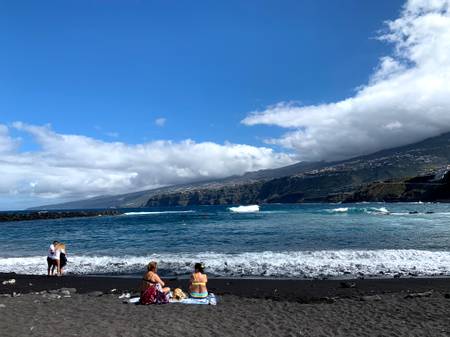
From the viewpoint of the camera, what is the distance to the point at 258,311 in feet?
41.5

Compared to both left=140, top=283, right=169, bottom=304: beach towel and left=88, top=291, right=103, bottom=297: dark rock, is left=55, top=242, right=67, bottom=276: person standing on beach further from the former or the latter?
left=140, top=283, right=169, bottom=304: beach towel

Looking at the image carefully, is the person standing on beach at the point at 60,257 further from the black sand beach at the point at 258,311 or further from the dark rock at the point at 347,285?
the dark rock at the point at 347,285

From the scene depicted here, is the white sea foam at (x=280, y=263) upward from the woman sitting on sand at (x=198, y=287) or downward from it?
downward

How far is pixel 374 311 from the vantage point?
12.3m

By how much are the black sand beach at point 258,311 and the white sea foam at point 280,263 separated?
2.86 metres

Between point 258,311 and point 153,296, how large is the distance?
3.62 meters

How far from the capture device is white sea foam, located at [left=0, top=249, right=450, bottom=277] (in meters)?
20.6

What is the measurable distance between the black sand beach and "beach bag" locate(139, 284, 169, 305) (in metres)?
0.48

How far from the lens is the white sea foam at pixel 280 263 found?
20562mm

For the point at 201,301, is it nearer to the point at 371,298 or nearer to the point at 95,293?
the point at 95,293

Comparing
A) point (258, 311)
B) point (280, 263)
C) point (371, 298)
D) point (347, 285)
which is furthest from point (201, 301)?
point (280, 263)

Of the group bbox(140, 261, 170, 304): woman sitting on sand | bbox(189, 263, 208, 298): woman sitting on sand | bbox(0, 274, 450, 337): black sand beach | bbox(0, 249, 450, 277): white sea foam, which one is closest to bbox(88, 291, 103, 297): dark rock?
bbox(0, 274, 450, 337): black sand beach

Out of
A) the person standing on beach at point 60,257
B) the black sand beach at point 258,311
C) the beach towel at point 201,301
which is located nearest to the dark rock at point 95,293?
the black sand beach at point 258,311

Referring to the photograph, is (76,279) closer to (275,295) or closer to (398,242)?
(275,295)
